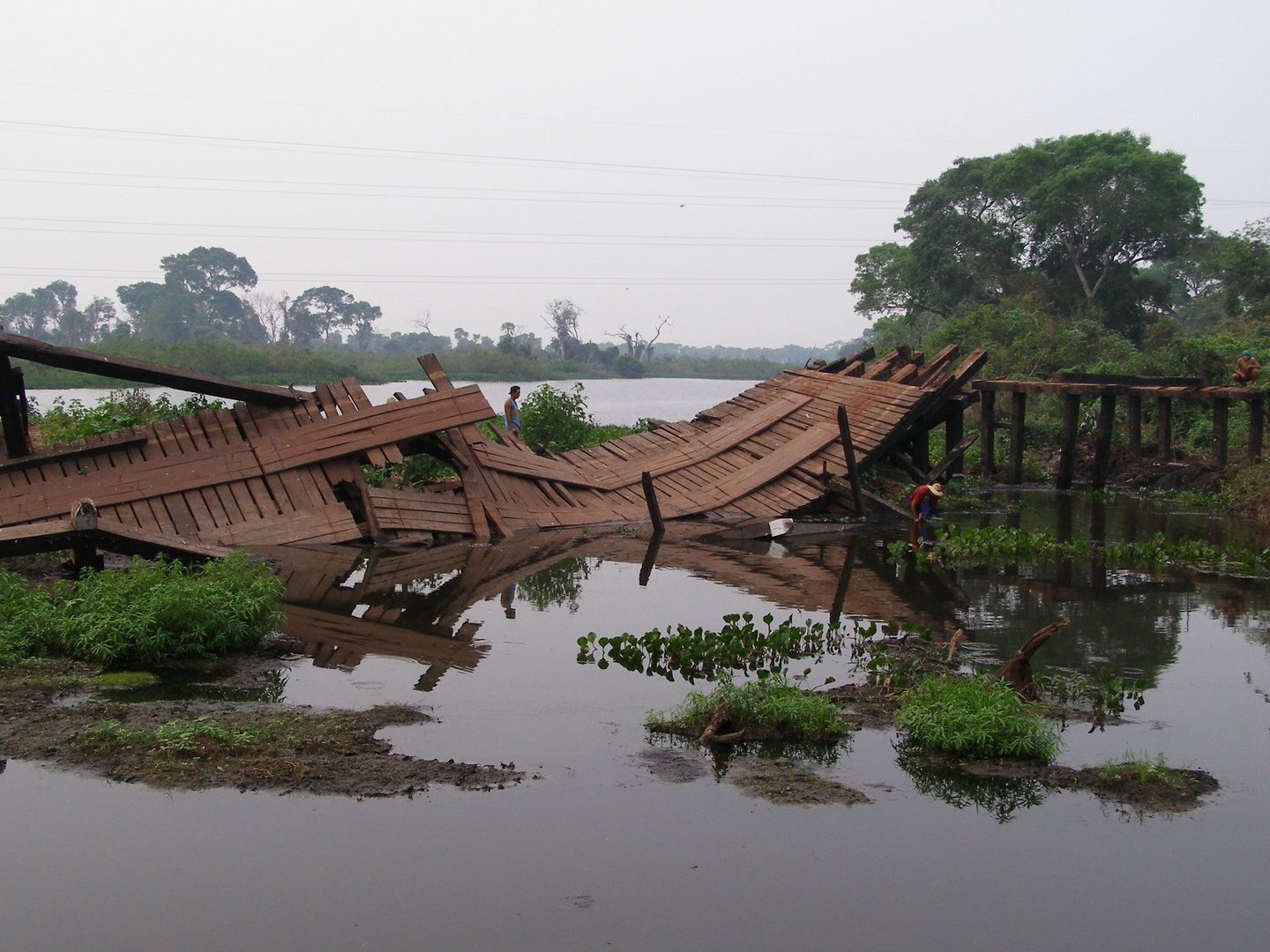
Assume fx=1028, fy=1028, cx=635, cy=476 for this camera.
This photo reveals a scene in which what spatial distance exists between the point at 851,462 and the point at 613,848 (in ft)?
36.2

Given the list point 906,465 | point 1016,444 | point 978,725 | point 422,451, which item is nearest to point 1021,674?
point 978,725

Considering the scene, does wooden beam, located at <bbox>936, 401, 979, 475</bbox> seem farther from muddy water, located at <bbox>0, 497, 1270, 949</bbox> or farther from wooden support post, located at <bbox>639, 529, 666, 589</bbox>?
muddy water, located at <bbox>0, 497, 1270, 949</bbox>

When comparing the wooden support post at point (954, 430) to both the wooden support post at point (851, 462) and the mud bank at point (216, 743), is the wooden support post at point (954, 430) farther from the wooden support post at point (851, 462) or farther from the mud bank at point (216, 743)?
the mud bank at point (216, 743)

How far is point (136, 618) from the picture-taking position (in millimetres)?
7711

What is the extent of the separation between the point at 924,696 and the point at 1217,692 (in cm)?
266

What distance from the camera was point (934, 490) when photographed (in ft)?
44.8

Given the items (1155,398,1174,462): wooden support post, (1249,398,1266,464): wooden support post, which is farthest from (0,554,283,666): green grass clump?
(1155,398,1174,462): wooden support post

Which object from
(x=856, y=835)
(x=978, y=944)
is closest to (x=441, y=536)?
(x=856, y=835)

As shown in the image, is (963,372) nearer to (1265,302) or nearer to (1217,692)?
(1217,692)

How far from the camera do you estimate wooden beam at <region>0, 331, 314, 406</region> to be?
11359mm

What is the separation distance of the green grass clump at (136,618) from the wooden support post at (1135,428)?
58.7 feet

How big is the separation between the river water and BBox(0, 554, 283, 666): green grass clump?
2.19ft

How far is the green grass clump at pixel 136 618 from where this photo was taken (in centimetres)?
761

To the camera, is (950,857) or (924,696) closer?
(950,857)
